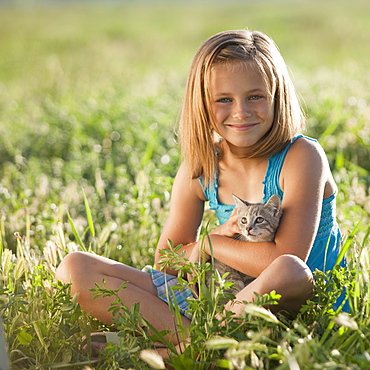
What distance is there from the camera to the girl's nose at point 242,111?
2.59 m

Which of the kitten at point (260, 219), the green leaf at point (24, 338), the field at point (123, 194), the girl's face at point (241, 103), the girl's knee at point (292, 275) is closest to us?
the field at point (123, 194)

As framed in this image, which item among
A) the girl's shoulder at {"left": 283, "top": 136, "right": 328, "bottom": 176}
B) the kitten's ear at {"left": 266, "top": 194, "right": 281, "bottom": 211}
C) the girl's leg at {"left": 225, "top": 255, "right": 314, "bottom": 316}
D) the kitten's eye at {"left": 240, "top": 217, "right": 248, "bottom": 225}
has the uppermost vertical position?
the girl's shoulder at {"left": 283, "top": 136, "right": 328, "bottom": 176}

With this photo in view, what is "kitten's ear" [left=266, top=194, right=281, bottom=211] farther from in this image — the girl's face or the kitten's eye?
the girl's face

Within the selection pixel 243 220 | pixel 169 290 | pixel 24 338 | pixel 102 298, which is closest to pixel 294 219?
pixel 243 220

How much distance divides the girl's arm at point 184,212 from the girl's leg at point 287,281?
2.35 ft

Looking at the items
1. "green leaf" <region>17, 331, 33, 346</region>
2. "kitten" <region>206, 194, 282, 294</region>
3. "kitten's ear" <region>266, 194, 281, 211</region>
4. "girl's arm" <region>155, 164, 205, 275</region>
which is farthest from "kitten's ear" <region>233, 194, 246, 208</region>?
"green leaf" <region>17, 331, 33, 346</region>

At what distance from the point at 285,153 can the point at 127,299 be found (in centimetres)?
96

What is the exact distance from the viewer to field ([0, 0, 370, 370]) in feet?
6.97

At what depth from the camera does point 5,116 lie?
816 cm

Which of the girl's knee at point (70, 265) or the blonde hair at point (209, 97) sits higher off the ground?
the blonde hair at point (209, 97)

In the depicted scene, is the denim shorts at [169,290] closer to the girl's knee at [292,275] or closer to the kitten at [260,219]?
the kitten at [260,219]

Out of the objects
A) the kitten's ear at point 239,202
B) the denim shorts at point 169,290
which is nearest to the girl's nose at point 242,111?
the kitten's ear at point 239,202

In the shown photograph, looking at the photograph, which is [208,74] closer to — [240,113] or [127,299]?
[240,113]

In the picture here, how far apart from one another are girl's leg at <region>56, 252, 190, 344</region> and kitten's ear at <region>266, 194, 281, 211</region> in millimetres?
646
